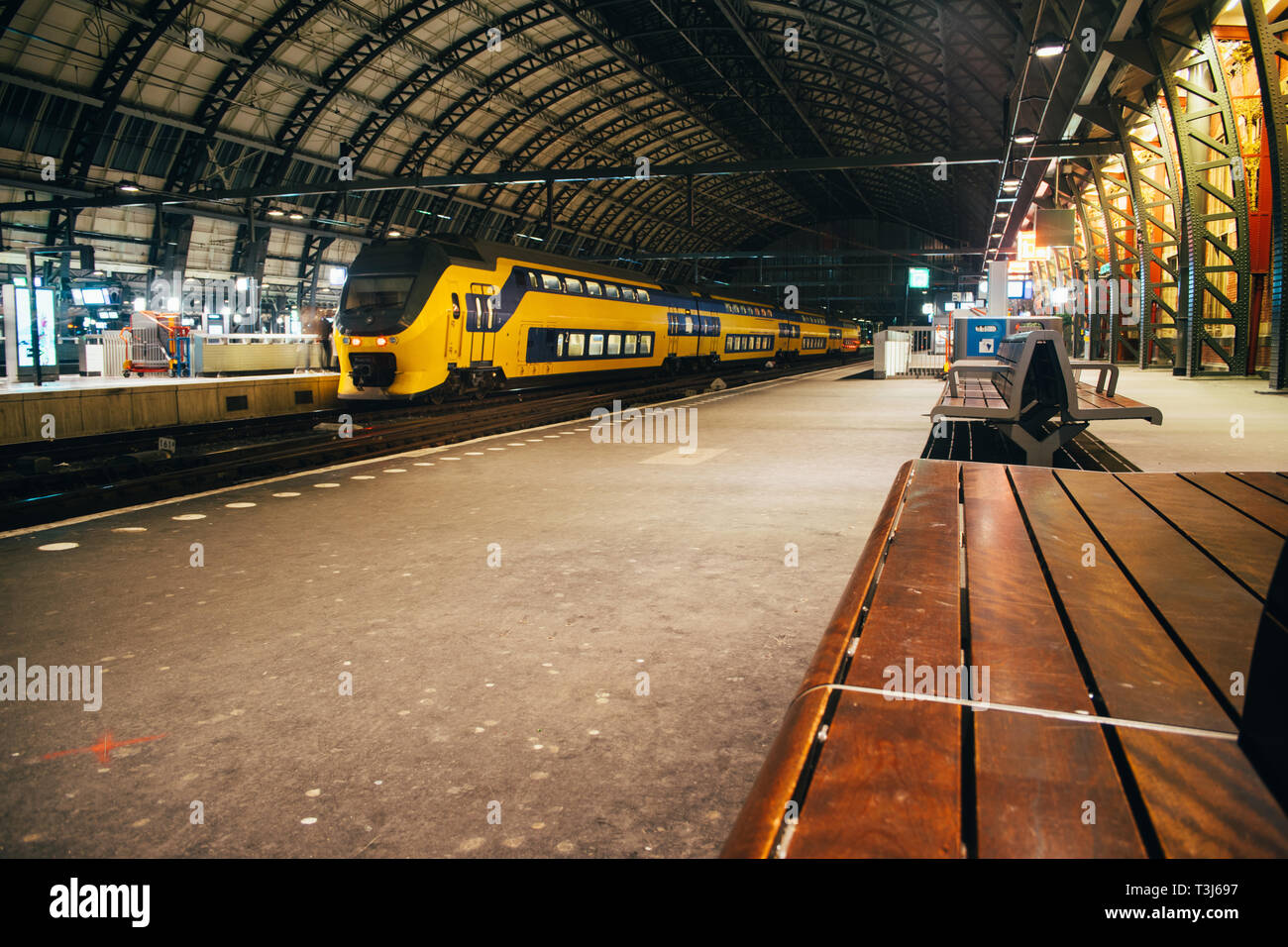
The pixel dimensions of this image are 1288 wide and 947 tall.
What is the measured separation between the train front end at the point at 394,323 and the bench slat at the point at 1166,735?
13.6 meters

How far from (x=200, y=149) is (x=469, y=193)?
1382cm

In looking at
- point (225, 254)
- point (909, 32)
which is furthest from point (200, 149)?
point (909, 32)

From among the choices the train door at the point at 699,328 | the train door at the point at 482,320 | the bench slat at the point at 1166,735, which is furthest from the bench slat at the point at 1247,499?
the train door at the point at 699,328

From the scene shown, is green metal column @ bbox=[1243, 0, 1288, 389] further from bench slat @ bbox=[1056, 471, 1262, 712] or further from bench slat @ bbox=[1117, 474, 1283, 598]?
bench slat @ bbox=[1056, 471, 1262, 712]

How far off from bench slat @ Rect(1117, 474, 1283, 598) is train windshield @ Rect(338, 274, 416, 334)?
12921 mm

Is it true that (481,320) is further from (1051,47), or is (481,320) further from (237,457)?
(1051,47)

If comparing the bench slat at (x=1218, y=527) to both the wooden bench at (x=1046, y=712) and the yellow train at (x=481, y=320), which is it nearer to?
the wooden bench at (x=1046, y=712)

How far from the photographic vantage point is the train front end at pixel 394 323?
48.8ft

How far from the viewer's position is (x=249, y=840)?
2.25m

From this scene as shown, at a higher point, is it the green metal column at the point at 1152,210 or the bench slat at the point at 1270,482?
the green metal column at the point at 1152,210

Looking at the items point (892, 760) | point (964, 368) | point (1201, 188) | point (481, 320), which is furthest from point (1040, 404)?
point (1201, 188)

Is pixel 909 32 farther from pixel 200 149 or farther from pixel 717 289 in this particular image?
pixel 200 149

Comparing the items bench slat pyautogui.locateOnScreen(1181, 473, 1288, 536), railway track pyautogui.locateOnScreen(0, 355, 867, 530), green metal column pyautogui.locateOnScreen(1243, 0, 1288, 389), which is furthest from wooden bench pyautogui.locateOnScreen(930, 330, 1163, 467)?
green metal column pyautogui.locateOnScreen(1243, 0, 1288, 389)
